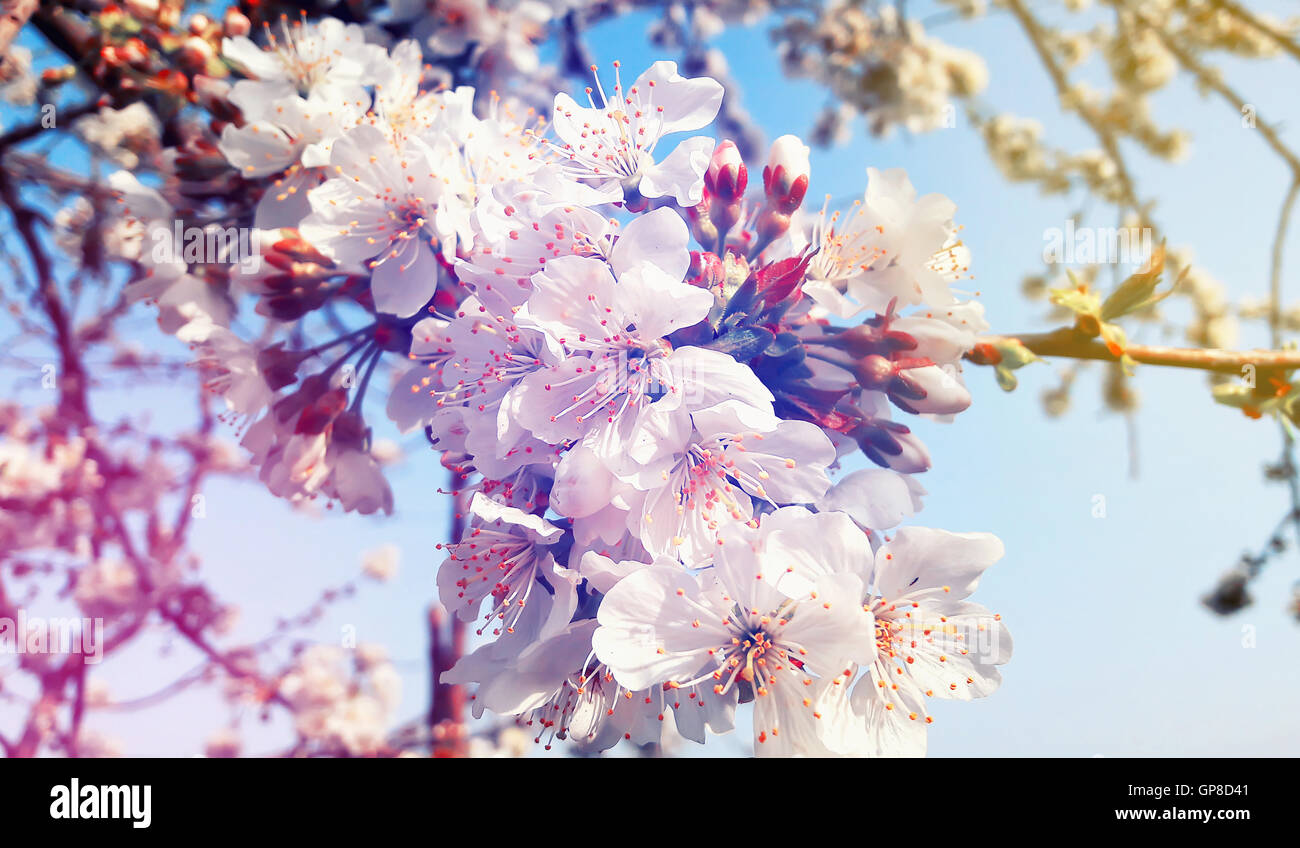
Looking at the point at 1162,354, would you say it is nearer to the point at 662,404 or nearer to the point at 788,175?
the point at 788,175

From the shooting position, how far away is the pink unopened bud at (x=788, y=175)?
2.56ft

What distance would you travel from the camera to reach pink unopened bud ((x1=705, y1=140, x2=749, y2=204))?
0.75 m

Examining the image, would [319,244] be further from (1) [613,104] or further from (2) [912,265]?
(2) [912,265]

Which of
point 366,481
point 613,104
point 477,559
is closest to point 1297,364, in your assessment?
point 613,104

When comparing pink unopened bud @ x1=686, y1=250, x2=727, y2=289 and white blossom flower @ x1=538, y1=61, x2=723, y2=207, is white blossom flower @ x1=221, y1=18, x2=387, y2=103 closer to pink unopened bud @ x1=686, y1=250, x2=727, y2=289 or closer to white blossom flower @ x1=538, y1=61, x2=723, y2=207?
white blossom flower @ x1=538, y1=61, x2=723, y2=207

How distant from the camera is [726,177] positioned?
2.46 feet

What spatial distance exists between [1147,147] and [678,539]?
2.70m

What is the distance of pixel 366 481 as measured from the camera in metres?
1.00

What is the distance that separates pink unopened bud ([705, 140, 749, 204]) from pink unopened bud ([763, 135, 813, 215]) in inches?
1.5
